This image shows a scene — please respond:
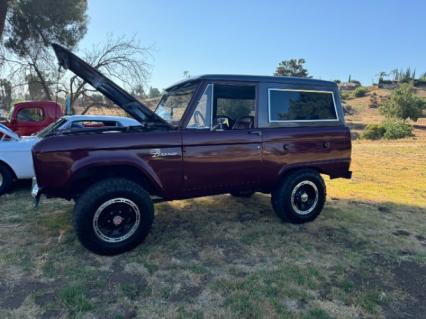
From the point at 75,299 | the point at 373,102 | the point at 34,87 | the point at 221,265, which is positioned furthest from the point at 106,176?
the point at 373,102

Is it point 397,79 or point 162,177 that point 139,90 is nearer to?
point 162,177

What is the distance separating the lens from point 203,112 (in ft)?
14.0

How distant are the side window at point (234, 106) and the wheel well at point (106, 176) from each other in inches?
44.4

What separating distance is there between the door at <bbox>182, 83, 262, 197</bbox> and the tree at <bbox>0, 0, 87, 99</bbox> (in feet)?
57.6

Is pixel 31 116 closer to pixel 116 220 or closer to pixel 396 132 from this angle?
pixel 116 220

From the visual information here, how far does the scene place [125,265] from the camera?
367 centimetres

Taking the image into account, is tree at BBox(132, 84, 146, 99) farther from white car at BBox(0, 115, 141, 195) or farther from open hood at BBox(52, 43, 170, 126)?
open hood at BBox(52, 43, 170, 126)

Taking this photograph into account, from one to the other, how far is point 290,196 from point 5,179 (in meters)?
5.21

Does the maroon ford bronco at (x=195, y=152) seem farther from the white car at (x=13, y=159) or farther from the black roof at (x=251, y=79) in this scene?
the white car at (x=13, y=159)

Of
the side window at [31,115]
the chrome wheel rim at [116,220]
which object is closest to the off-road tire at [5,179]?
the chrome wheel rim at [116,220]

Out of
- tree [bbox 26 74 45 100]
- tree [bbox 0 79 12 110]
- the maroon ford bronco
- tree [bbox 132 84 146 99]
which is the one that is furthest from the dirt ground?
tree [bbox 0 79 12 110]

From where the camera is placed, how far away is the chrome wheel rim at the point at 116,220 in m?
3.80

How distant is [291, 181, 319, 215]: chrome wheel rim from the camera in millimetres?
4984

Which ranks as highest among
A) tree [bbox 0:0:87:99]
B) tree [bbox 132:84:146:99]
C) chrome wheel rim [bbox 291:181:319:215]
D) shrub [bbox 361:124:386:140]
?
tree [bbox 0:0:87:99]
